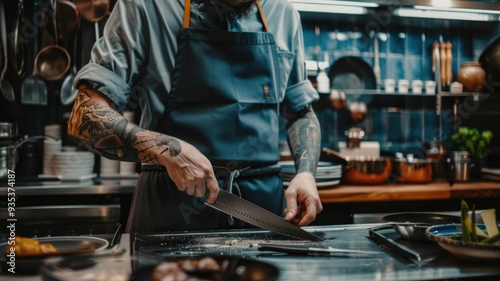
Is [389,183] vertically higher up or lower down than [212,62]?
lower down

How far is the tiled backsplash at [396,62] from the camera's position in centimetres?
379

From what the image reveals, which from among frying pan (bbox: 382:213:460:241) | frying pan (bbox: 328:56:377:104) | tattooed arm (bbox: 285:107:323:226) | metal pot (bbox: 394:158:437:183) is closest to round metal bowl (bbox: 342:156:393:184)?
metal pot (bbox: 394:158:437:183)

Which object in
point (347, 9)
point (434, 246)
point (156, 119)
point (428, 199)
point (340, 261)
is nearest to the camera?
point (340, 261)

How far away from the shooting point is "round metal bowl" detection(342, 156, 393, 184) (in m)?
3.07

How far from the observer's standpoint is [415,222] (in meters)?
1.41

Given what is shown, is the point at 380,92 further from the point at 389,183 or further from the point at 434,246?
the point at 434,246

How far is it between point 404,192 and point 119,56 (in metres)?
2.05

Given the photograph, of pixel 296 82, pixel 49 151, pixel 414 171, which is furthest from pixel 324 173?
pixel 49 151

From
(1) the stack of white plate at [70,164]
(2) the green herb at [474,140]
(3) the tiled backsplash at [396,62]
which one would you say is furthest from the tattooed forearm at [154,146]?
(2) the green herb at [474,140]

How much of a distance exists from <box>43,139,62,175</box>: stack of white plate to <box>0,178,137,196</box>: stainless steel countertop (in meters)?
0.32

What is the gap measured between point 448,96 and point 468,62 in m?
0.31

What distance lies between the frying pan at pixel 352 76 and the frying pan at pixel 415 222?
7.76ft

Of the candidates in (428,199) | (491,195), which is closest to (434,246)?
(428,199)

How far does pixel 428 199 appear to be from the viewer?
301 centimetres
